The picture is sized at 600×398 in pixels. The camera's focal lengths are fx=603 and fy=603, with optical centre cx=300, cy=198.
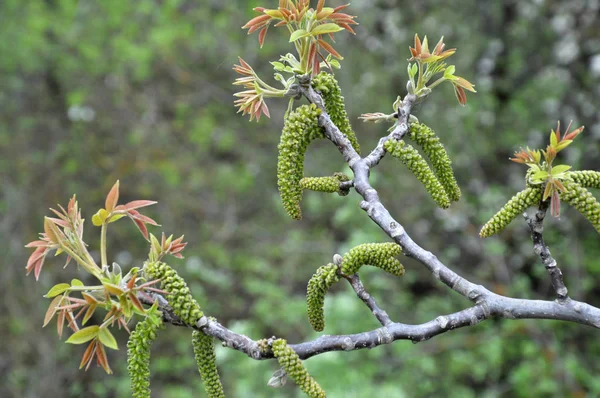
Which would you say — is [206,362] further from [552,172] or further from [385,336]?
[552,172]

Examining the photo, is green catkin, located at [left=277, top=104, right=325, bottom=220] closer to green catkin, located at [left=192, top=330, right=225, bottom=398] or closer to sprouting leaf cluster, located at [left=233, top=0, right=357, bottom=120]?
sprouting leaf cluster, located at [left=233, top=0, right=357, bottom=120]

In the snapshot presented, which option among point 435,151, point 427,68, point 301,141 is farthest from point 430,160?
point 301,141

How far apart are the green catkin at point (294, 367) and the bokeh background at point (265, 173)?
3.02 m

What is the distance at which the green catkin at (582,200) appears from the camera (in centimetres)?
139

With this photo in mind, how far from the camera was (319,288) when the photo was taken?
1508 millimetres

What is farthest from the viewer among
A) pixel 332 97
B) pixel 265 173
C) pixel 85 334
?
pixel 265 173

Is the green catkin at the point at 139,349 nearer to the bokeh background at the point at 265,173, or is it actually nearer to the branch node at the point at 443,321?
the branch node at the point at 443,321

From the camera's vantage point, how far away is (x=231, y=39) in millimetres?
7359

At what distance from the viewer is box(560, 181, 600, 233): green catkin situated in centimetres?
139

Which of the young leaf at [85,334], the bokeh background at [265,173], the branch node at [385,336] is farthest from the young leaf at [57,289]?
the bokeh background at [265,173]

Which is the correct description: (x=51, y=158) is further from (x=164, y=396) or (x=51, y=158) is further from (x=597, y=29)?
(x=597, y=29)

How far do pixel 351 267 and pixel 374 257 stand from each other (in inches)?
2.6

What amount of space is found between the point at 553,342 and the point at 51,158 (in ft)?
18.3

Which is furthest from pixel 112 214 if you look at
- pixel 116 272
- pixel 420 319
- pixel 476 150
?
pixel 476 150
